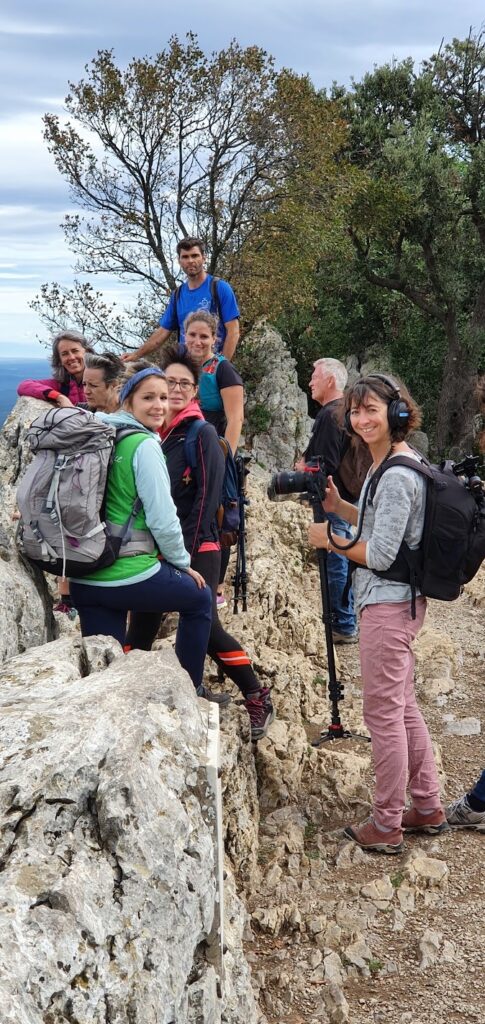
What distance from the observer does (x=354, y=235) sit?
922 inches

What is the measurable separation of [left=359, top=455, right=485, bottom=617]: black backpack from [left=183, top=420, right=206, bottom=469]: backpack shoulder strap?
1.12 metres

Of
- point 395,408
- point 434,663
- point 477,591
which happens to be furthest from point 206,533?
point 477,591

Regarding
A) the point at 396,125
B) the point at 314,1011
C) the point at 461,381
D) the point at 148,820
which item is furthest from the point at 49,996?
the point at 396,125

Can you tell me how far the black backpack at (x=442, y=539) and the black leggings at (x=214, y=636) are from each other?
112 centimetres

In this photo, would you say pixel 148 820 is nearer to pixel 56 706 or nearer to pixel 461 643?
pixel 56 706

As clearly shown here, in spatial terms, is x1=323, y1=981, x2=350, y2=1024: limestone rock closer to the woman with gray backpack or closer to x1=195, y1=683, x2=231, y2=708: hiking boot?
x1=195, y1=683, x2=231, y2=708: hiking boot

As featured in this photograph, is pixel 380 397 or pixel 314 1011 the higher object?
pixel 380 397

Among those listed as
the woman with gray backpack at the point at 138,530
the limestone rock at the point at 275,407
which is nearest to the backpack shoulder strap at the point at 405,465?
the woman with gray backpack at the point at 138,530

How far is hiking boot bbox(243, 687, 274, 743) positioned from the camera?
5.78 metres

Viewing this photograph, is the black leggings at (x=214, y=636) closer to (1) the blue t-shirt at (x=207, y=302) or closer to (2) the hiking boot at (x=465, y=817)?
(2) the hiking boot at (x=465, y=817)

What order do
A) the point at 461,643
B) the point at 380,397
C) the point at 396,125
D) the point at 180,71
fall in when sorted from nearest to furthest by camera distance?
1. the point at 380,397
2. the point at 461,643
3. the point at 180,71
4. the point at 396,125

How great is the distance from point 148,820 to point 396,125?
78.0 feet

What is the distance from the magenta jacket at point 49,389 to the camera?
6821 millimetres

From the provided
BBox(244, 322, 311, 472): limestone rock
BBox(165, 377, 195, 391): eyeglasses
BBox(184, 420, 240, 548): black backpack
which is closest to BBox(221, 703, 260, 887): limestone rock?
BBox(184, 420, 240, 548): black backpack
